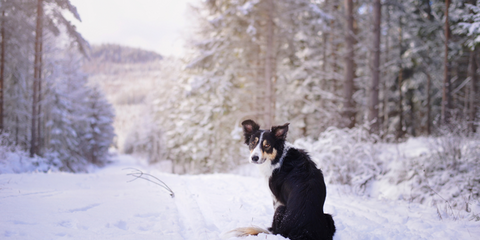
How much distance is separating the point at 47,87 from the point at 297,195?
26.1 metres

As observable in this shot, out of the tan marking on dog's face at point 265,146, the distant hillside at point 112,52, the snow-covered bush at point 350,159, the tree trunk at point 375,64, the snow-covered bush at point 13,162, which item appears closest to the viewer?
the tan marking on dog's face at point 265,146

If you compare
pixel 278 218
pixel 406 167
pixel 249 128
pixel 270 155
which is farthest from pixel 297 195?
pixel 406 167

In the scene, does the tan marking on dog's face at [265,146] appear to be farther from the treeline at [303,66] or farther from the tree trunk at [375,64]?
the tree trunk at [375,64]

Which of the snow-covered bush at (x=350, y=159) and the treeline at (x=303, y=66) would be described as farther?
the treeline at (x=303, y=66)

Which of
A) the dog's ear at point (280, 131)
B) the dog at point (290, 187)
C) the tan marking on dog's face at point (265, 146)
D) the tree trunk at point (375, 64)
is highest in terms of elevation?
the tree trunk at point (375, 64)

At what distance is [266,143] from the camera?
14.1 ft

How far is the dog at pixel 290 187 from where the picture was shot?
3.23 metres

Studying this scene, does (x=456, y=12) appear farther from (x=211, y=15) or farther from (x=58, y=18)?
(x=58, y=18)

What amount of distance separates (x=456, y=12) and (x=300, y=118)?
38.4 feet

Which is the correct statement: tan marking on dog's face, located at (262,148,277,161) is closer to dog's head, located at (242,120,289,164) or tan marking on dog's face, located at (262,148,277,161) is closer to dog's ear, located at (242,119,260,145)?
dog's head, located at (242,120,289,164)

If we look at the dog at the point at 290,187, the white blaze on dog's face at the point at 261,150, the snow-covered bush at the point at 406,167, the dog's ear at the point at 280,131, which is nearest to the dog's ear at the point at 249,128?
the dog at the point at 290,187

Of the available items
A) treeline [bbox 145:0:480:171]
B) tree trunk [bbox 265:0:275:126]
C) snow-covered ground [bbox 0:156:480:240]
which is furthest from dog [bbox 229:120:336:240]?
tree trunk [bbox 265:0:275:126]

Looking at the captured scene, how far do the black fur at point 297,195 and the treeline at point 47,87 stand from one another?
11.5m

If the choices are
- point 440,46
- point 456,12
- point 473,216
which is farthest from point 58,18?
point 440,46
